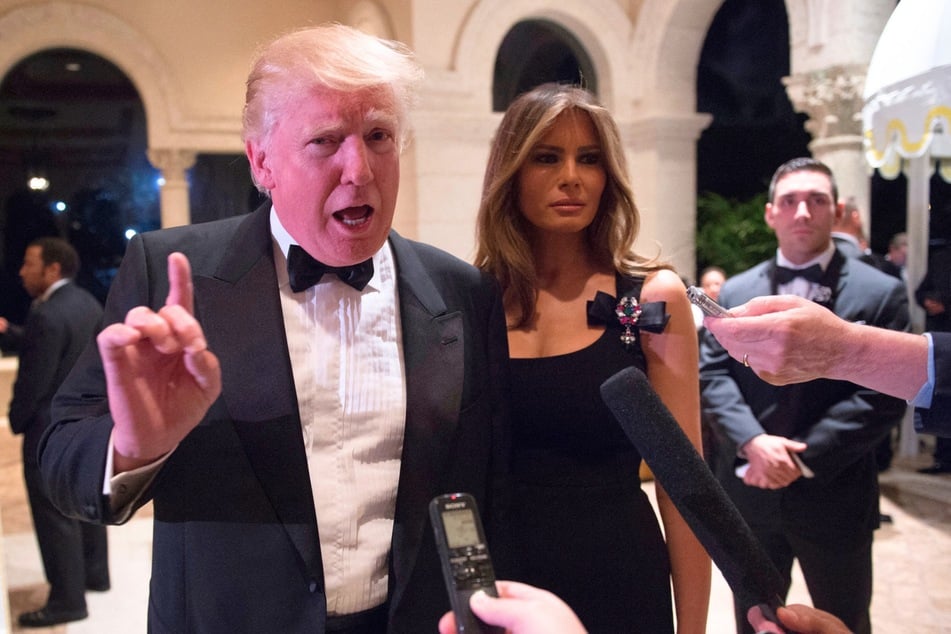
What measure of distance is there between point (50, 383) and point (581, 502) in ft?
8.81

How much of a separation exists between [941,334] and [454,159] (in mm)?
2630

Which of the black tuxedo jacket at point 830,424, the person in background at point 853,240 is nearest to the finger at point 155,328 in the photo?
the black tuxedo jacket at point 830,424

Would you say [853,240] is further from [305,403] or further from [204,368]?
[204,368]

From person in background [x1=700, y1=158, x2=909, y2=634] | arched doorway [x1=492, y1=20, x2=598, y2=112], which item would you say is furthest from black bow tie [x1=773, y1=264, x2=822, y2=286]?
arched doorway [x1=492, y1=20, x2=598, y2=112]

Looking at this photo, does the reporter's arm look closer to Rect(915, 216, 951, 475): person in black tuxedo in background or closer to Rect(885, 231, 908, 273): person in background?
Rect(915, 216, 951, 475): person in black tuxedo in background

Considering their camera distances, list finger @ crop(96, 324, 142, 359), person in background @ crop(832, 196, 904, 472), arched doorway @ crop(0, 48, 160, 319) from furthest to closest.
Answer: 1. arched doorway @ crop(0, 48, 160, 319)
2. person in background @ crop(832, 196, 904, 472)
3. finger @ crop(96, 324, 142, 359)

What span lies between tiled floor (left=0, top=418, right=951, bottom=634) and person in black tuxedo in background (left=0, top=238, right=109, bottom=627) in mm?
153

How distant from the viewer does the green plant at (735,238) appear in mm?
5258

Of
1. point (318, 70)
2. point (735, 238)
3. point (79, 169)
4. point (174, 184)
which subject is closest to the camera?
point (318, 70)

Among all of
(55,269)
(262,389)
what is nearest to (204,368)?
(262,389)

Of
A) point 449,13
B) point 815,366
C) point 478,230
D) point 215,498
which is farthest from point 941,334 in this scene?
point 449,13

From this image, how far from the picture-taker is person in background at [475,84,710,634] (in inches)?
59.2

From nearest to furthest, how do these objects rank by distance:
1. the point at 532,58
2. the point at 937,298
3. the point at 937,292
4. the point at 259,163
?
the point at 259,163 < the point at 937,292 < the point at 937,298 < the point at 532,58

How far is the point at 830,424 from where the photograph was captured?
2.18 metres
